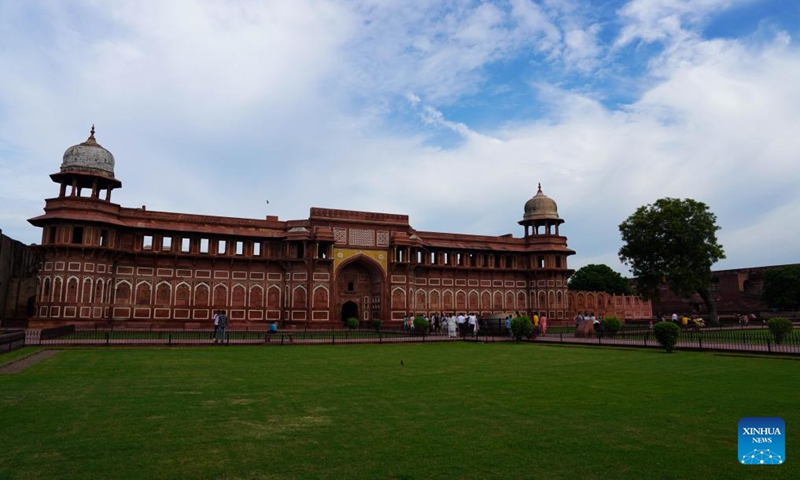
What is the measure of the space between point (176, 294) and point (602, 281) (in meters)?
55.4

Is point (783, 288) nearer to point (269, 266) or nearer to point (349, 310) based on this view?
point (349, 310)

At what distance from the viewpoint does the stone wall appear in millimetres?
35625

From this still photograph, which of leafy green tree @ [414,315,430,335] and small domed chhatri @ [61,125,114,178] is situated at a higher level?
small domed chhatri @ [61,125,114,178]

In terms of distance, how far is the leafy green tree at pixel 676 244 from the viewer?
37188mm

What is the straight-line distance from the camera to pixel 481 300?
155 ft

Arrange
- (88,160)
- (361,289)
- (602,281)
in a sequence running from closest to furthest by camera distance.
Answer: (88,160) → (361,289) → (602,281)

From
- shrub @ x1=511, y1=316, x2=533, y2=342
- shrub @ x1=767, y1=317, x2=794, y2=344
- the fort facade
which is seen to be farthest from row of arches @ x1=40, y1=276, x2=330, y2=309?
shrub @ x1=767, y1=317, x2=794, y2=344

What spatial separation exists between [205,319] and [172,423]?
31980 millimetres

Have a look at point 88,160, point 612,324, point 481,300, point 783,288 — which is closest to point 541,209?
point 481,300

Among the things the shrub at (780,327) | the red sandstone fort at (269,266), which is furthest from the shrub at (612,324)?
the red sandstone fort at (269,266)

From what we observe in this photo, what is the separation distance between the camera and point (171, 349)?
20.4 m

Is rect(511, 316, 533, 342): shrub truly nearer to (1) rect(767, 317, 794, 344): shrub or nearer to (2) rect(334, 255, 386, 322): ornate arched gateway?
(1) rect(767, 317, 794, 344): shrub

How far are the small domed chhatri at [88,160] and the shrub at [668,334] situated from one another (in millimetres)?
33401

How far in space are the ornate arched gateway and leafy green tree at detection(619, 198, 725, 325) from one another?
1891 centimetres
